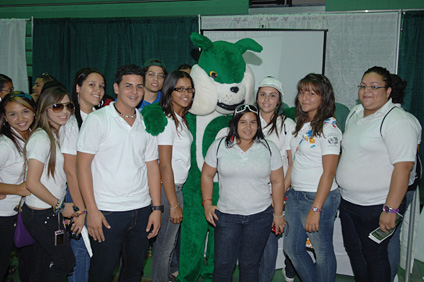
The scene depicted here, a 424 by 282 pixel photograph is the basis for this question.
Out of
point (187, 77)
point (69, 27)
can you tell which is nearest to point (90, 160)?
point (187, 77)

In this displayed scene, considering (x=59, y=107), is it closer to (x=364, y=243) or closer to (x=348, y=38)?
(x=364, y=243)

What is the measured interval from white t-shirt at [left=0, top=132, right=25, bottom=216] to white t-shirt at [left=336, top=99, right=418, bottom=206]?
6.46ft

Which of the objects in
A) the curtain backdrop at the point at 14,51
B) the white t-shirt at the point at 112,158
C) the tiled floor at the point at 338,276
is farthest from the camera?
the curtain backdrop at the point at 14,51

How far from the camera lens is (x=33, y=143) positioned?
1.80 m

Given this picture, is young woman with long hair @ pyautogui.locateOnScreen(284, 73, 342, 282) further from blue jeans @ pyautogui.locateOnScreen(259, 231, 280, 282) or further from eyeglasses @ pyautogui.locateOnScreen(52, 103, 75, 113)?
eyeglasses @ pyautogui.locateOnScreen(52, 103, 75, 113)

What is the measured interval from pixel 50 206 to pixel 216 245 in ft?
3.33

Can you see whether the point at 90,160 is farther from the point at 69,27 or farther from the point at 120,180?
the point at 69,27

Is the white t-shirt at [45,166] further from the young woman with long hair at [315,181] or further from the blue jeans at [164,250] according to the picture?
the young woman with long hair at [315,181]

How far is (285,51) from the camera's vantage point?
4.51 meters

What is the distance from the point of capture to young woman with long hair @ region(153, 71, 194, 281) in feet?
7.07

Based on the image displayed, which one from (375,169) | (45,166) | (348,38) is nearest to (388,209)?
(375,169)

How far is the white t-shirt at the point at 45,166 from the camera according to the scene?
1.79 meters

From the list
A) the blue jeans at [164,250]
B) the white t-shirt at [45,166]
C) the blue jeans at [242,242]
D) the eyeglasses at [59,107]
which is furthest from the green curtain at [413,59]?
the white t-shirt at [45,166]

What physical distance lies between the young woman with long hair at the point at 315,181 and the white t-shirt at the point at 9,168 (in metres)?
1.69
